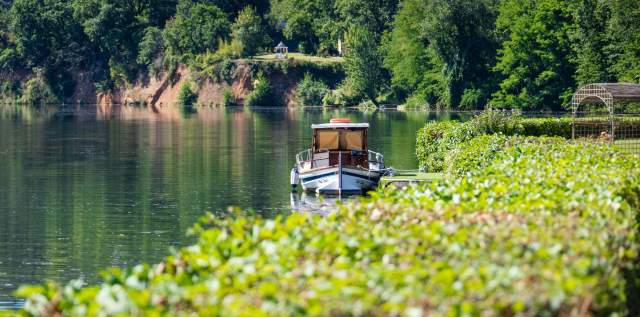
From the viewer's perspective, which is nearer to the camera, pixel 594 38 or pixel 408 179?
pixel 408 179


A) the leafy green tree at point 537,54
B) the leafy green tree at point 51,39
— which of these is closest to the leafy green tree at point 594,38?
the leafy green tree at point 537,54

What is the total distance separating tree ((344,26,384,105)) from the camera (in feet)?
412

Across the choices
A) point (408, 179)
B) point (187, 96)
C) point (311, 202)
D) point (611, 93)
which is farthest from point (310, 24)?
point (311, 202)

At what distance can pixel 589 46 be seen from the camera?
320ft

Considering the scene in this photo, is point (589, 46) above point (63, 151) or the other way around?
above

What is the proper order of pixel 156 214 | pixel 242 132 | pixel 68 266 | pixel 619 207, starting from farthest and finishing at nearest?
pixel 242 132 → pixel 156 214 → pixel 68 266 → pixel 619 207

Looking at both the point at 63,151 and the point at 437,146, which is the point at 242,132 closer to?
the point at 63,151

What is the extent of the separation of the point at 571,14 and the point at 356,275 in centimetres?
9528

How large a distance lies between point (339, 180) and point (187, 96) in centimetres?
10767

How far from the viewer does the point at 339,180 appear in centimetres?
3856

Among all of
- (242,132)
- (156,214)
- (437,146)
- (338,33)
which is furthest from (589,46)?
(156,214)

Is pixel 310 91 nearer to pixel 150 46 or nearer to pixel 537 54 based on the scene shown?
pixel 150 46

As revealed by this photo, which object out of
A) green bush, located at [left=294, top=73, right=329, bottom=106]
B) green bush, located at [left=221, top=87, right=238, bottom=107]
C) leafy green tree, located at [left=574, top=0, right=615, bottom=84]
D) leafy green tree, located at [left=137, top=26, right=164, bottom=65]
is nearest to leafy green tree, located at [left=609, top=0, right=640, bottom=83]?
leafy green tree, located at [left=574, top=0, right=615, bottom=84]

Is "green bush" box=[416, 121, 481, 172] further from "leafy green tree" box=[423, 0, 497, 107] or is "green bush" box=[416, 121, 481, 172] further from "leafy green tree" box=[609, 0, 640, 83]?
"leafy green tree" box=[423, 0, 497, 107]
